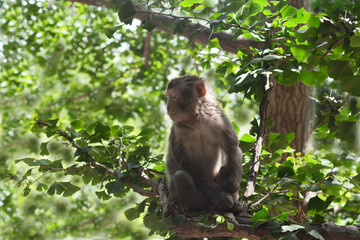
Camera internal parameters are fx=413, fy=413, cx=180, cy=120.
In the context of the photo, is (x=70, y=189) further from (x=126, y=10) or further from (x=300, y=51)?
(x=300, y=51)

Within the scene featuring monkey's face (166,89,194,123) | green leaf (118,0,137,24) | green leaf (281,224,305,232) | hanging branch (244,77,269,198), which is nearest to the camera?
green leaf (281,224,305,232)

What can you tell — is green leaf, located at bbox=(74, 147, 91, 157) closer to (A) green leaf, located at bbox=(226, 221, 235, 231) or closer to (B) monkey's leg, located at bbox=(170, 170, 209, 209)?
(B) monkey's leg, located at bbox=(170, 170, 209, 209)

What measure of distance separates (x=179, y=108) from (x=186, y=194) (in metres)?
0.69

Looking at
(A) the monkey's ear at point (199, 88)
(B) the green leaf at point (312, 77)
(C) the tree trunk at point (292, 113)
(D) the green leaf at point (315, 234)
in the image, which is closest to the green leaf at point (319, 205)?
(D) the green leaf at point (315, 234)

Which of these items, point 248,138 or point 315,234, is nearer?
point 315,234

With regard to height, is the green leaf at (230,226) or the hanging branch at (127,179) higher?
the hanging branch at (127,179)

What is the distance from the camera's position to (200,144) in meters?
3.29

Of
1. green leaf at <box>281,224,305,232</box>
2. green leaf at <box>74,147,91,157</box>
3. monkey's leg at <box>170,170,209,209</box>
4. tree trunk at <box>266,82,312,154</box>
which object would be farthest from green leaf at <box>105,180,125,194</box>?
tree trunk at <box>266,82,312,154</box>

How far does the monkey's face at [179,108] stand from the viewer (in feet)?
10.4

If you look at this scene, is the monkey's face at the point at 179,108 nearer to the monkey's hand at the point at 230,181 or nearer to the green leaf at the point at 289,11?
the monkey's hand at the point at 230,181

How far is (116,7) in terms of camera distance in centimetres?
238

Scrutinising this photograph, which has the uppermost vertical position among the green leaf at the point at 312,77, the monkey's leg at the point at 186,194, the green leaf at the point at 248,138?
the green leaf at the point at 312,77

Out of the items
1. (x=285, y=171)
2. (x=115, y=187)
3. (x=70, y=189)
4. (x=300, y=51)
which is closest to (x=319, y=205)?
(x=285, y=171)

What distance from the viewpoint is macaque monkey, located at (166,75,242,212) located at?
9.67ft
